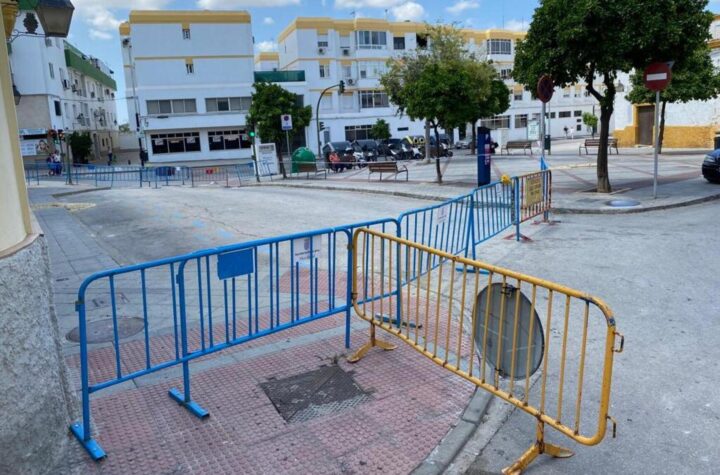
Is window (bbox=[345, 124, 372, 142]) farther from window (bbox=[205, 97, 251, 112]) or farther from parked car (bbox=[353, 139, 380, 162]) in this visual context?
parked car (bbox=[353, 139, 380, 162])

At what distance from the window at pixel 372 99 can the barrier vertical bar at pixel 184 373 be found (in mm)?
54921

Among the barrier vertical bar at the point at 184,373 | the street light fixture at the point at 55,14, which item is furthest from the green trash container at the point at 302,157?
the barrier vertical bar at the point at 184,373

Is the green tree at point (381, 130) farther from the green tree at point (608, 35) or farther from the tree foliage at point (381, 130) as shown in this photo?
the green tree at point (608, 35)

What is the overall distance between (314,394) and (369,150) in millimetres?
34543

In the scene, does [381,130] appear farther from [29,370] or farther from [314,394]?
[29,370]

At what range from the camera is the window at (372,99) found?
5794 centimetres

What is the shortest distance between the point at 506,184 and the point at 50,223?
11.0 meters

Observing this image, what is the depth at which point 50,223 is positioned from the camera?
14164 mm

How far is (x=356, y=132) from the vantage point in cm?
5700

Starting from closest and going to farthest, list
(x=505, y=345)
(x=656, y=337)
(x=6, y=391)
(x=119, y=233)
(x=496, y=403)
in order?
(x=6, y=391), (x=505, y=345), (x=496, y=403), (x=656, y=337), (x=119, y=233)

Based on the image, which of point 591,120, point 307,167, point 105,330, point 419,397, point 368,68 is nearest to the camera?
point 419,397

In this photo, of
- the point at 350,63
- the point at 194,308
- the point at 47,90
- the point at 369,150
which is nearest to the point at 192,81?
the point at 47,90

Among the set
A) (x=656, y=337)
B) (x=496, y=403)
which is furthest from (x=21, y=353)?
(x=656, y=337)

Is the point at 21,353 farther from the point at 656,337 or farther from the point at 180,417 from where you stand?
the point at 656,337
